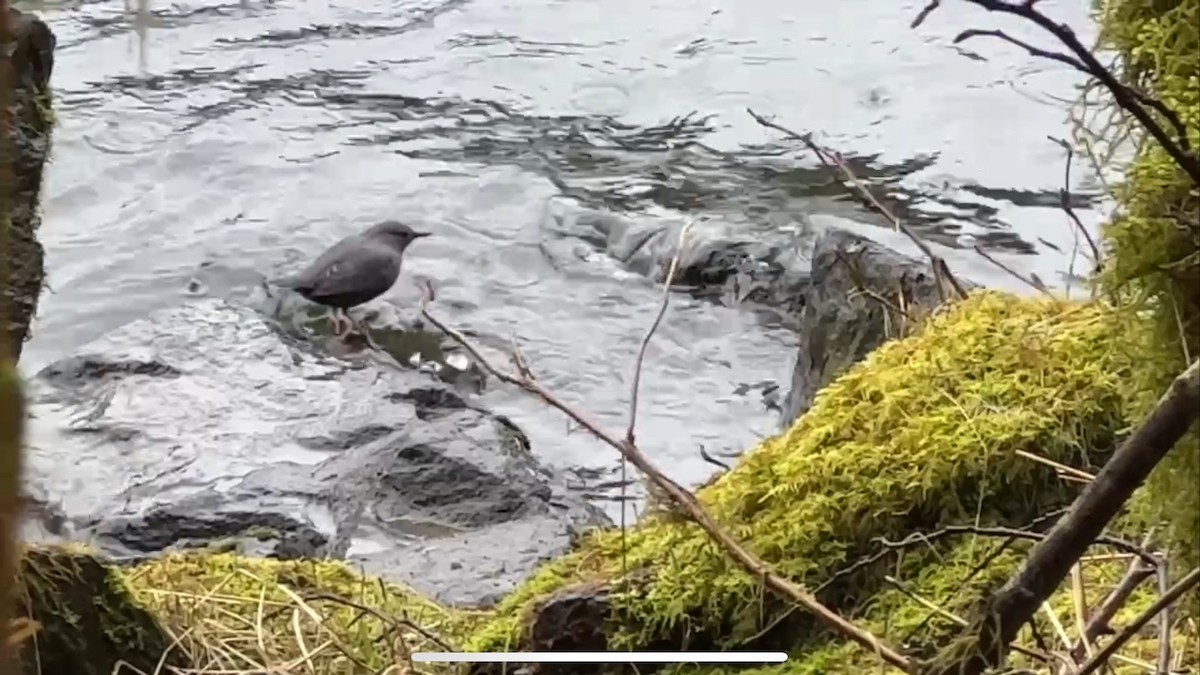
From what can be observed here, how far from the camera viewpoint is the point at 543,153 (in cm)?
541

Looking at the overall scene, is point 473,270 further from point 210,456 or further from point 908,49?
point 908,49

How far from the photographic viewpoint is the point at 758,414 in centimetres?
391

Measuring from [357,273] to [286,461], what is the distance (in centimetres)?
98

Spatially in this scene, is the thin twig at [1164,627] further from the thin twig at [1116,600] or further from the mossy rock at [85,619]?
the mossy rock at [85,619]

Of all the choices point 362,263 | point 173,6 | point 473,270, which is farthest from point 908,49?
point 173,6

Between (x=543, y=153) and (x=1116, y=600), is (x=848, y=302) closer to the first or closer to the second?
(x=1116, y=600)

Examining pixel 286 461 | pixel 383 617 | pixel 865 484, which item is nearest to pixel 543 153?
pixel 286 461

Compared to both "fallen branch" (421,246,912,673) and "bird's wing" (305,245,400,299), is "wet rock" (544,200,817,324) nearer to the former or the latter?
"bird's wing" (305,245,400,299)

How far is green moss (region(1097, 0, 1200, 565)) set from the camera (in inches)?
33.4

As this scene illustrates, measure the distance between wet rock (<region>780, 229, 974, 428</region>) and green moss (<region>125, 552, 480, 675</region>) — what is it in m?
0.91

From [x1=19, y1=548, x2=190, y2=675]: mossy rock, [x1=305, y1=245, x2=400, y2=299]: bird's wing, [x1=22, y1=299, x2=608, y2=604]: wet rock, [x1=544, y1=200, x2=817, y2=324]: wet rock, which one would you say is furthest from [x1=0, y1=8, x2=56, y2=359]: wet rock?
[x1=544, y1=200, x2=817, y2=324]: wet rock

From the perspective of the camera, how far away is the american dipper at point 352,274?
4.50 metres

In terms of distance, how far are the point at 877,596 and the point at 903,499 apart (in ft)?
0.36

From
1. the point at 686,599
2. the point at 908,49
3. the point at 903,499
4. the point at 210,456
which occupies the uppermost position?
the point at 903,499
